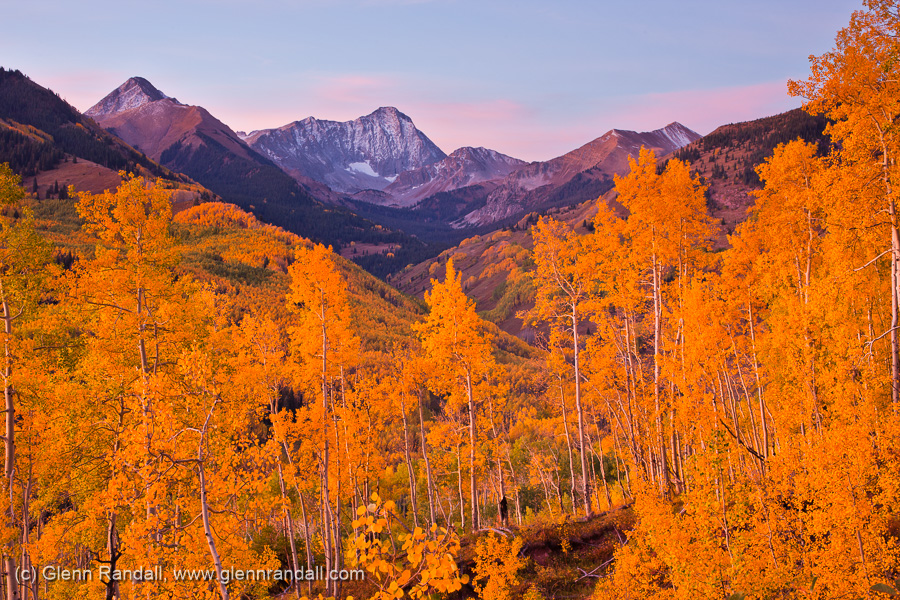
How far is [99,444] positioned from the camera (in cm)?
1712

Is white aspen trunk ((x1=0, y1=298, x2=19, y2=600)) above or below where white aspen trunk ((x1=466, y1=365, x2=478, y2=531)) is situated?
above

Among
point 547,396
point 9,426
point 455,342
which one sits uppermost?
point 455,342

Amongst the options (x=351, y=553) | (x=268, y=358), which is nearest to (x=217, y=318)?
(x=268, y=358)

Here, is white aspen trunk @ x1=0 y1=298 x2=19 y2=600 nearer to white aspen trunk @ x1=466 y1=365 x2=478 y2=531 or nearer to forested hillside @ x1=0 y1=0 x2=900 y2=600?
forested hillside @ x1=0 y1=0 x2=900 y2=600

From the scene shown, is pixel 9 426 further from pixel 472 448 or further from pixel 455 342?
pixel 472 448

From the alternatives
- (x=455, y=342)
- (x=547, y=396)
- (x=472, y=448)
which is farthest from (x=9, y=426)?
(x=547, y=396)

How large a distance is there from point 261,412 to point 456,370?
8.72m

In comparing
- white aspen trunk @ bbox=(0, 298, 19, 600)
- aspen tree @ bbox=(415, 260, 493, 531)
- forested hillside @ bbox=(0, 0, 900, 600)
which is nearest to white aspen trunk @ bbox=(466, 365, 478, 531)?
aspen tree @ bbox=(415, 260, 493, 531)

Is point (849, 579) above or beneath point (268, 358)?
beneath

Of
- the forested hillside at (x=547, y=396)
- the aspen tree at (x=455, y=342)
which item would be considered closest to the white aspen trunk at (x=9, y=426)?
the forested hillside at (x=547, y=396)

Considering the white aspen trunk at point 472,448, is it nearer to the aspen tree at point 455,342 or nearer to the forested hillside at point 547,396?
the aspen tree at point 455,342

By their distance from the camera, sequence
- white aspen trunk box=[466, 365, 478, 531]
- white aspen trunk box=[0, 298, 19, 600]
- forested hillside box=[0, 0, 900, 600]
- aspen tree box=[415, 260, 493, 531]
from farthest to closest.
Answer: aspen tree box=[415, 260, 493, 531]
white aspen trunk box=[466, 365, 478, 531]
white aspen trunk box=[0, 298, 19, 600]
forested hillside box=[0, 0, 900, 600]

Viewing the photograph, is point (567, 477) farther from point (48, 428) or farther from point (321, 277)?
point (48, 428)

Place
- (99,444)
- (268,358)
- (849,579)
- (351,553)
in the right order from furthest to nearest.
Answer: (268,358), (99,444), (849,579), (351,553)
